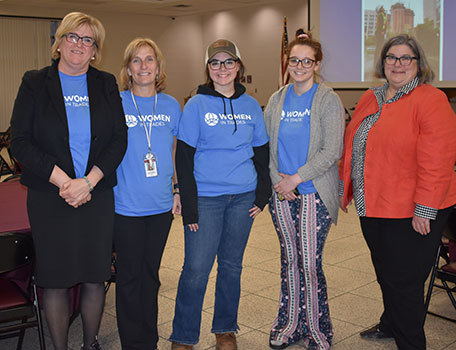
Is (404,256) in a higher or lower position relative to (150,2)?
lower

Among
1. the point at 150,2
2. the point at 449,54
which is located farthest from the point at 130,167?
the point at 150,2

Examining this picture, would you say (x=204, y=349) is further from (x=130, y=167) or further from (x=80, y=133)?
(x=80, y=133)

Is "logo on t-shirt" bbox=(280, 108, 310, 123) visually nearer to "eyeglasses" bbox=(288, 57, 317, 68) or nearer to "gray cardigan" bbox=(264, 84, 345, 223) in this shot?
"gray cardigan" bbox=(264, 84, 345, 223)

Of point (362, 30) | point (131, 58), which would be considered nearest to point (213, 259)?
point (131, 58)

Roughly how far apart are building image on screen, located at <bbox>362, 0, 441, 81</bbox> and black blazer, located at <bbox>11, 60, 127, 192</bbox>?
497 cm

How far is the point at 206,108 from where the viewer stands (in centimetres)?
266

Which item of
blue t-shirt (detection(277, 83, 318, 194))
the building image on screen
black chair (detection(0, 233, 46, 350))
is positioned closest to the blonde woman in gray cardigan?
blue t-shirt (detection(277, 83, 318, 194))

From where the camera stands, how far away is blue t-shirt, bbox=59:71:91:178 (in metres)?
2.41

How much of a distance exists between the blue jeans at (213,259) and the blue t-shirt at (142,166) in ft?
0.75

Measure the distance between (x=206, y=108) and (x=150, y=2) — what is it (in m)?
12.5

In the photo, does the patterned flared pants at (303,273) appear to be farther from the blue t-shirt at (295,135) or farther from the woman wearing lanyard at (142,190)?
the woman wearing lanyard at (142,190)

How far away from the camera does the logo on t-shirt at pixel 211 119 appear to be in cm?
264

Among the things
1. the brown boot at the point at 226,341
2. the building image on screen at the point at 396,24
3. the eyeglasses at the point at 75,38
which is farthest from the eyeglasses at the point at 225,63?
the building image on screen at the point at 396,24

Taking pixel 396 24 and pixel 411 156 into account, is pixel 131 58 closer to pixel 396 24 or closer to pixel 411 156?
pixel 411 156
